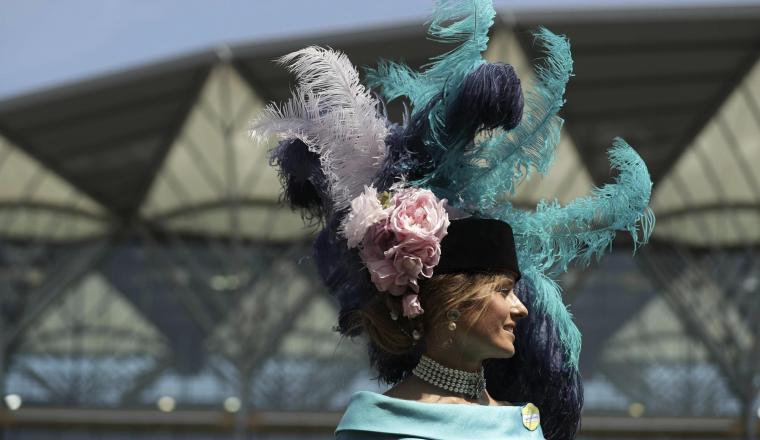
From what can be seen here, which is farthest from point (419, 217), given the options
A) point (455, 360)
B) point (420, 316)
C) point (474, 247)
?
point (455, 360)

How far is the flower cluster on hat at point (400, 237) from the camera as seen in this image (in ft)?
12.6

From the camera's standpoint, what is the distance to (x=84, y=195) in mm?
31453

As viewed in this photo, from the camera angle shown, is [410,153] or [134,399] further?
[134,399]

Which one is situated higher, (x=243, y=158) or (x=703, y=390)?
(x=243, y=158)

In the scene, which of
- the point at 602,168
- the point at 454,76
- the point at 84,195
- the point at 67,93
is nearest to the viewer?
the point at 454,76

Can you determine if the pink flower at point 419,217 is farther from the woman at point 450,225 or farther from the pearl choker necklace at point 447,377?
the pearl choker necklace at point 447,377

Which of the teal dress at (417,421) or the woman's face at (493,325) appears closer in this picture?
the teal dress at (417,421)

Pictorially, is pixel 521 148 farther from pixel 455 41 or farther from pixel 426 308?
pixel 426 308

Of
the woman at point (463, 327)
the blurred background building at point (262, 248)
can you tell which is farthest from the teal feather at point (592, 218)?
the blurred background building at point (262, 248)

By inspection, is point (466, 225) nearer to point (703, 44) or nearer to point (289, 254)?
point (703, 44)

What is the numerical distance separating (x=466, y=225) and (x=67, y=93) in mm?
22393

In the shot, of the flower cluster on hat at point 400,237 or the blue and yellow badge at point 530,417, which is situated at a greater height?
the flower cluster on hat at point 400,237

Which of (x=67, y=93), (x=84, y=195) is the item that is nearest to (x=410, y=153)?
(x=67, y=93)

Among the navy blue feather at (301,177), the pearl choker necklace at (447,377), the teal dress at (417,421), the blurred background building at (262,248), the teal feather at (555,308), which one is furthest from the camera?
the blurred background building at (262,248)
